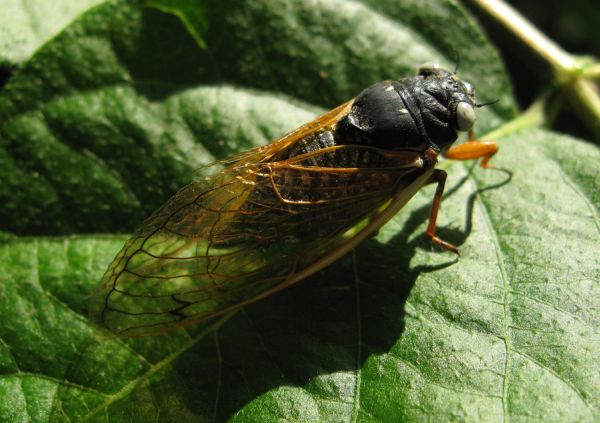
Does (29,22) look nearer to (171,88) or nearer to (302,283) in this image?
(171,88)

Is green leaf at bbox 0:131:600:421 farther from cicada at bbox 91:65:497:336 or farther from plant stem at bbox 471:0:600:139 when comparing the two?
plant stem at bbox 471:0:600:139

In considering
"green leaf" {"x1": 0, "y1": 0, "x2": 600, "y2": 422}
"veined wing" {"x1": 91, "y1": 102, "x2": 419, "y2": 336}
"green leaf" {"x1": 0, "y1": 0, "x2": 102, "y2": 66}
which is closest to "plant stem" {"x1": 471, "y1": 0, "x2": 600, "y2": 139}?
"green leaf" {"x1": 0, "y1": 0, "x2": 600, "y2": 422}

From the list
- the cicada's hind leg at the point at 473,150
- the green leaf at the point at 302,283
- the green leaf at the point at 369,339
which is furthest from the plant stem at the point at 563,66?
the cicada's hind leg at the point at 473,150

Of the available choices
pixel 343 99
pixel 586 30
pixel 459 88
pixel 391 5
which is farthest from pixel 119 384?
pixel 586 30

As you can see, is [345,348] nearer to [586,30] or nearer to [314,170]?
[314,170]

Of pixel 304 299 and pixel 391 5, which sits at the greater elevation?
pixel 391 5

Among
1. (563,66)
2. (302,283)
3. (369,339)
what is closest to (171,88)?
(302,283)
